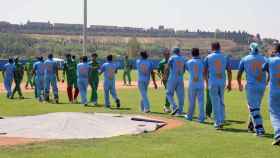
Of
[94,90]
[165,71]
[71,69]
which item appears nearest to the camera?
[165,71]

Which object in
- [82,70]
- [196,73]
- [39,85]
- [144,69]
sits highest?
[196,73]

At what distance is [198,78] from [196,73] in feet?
0.54

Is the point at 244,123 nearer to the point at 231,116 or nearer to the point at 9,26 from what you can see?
the point at 231,116

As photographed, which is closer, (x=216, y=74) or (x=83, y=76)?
(x=216, y=74)

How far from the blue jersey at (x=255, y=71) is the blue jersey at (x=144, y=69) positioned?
6405 millimetres

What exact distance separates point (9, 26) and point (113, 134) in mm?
162538

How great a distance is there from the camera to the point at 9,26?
17250 centimetres

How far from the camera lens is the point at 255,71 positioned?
14.1 metres

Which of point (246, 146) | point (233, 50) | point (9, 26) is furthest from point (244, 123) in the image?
point (9, 26)

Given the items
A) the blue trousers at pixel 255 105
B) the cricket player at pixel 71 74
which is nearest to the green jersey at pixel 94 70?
the cricket player at pixel 71 74

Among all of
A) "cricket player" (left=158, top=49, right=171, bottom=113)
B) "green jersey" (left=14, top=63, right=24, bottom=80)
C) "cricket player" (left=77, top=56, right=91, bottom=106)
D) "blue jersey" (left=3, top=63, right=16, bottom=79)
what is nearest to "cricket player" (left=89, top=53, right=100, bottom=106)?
"cricket player" (left=77, top=56, right=91, bottom=106)

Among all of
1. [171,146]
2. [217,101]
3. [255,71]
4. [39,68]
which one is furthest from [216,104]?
[39,68]

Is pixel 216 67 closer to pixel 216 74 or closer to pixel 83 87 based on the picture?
pixel 216 74

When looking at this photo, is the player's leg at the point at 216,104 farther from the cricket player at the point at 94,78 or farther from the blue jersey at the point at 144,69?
the cricket player at the point at 94,78
